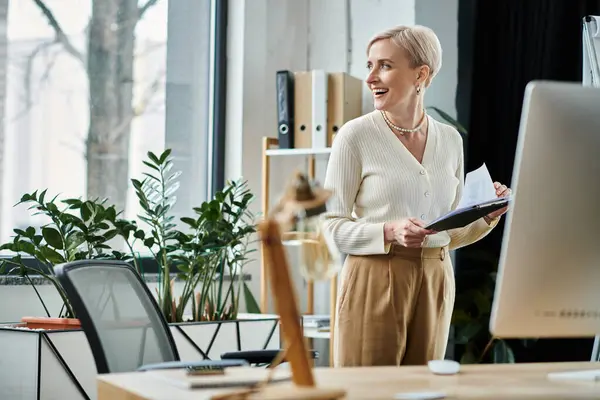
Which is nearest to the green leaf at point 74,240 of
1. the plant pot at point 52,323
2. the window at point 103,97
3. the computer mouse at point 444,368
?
the plant pot at point 52,323

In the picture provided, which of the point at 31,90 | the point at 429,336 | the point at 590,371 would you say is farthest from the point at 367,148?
the point at 31,90

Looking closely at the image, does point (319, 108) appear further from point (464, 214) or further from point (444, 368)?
point (444, 368)

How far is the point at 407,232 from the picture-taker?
7.46 feet

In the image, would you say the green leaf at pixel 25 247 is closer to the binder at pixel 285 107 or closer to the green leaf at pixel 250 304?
the green leaf at pixel 250 304

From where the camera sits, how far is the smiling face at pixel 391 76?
2.59 m

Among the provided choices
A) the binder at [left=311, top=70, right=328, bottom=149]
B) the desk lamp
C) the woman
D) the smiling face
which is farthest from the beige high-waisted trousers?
the binder at [left=311, top=70, right=328, bottom=149]

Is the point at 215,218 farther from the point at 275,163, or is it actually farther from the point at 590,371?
the point at 590,371

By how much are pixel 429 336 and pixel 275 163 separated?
2.11 meters

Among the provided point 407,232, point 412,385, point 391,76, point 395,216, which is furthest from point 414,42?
point 412,385

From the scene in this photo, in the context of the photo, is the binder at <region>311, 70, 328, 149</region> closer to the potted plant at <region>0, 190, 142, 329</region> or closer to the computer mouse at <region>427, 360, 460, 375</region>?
the potted plant at <region>0, 190, 142, 329</region>

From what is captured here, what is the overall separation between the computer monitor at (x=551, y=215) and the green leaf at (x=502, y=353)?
239 cm

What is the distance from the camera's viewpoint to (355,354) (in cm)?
237

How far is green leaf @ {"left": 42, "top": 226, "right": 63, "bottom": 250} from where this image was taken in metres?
3.14

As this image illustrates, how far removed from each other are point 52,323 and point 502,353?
1.86 meters
